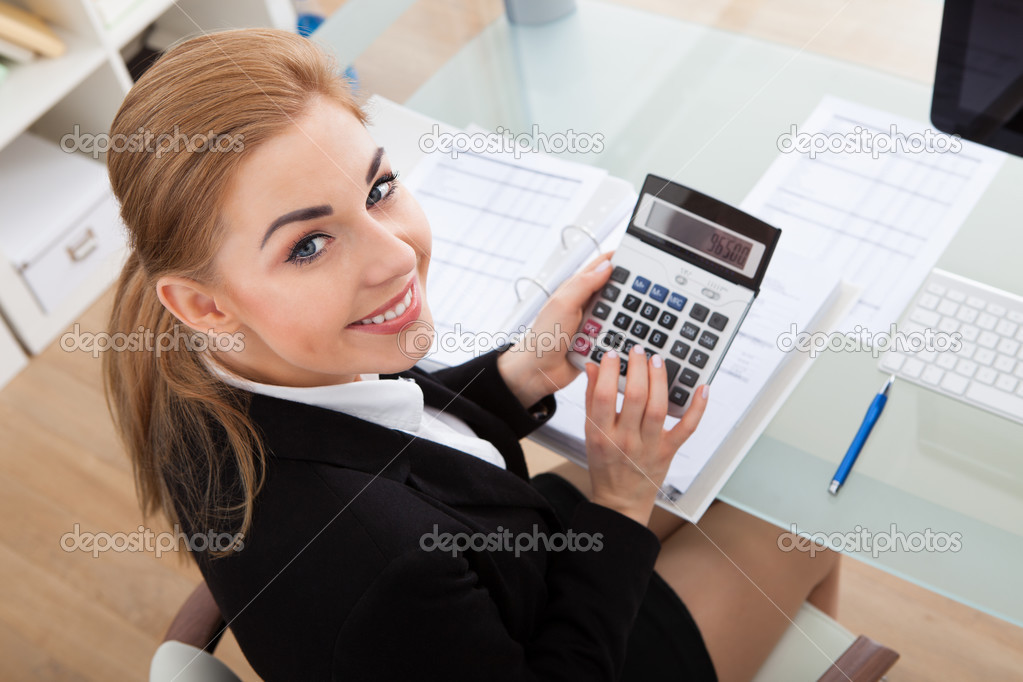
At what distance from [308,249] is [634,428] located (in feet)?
1.07

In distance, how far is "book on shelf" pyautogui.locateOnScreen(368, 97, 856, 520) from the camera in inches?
34.3

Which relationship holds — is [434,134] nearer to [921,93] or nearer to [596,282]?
[596,282]

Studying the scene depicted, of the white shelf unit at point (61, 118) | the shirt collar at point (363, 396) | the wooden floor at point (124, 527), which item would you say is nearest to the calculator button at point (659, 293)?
the shirt collar at point (363, 396)

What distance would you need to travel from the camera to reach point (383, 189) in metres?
0.81

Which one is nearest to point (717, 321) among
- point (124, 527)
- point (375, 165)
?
point (375, 165)

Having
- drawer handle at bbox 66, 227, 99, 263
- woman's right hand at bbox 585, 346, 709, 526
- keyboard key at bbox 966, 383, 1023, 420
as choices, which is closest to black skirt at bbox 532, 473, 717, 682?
woman's right hand at bbox 585, 346, 709, 526

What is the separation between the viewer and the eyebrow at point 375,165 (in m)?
0.75

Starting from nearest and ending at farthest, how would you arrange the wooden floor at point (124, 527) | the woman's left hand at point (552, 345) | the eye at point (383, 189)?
the eye at point (383, 189), the woman's left hand at point (552, 345), the wooden floor at point (124, 527)

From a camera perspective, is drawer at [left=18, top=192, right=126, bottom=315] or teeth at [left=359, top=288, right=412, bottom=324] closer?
teeth at [left=359, top=288, right=412, bottom=324]

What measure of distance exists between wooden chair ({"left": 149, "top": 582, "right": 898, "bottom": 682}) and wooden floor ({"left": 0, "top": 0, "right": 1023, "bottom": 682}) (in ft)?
1.46

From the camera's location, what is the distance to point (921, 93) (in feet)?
3.44

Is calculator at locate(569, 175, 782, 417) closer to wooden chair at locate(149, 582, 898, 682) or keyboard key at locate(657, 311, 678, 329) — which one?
keyboard key at locate(657, 311, 678, 329)

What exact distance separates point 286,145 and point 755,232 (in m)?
0.41

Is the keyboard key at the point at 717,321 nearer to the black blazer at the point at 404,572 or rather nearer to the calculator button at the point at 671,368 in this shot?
the calculator button at the point at 671,368
